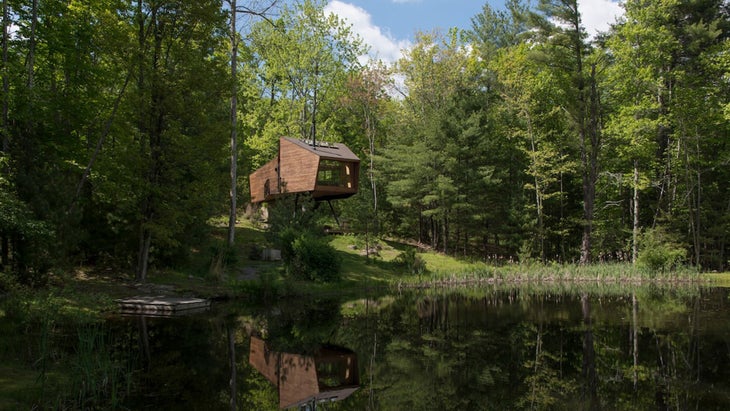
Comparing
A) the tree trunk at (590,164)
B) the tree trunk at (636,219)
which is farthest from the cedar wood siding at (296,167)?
the tree trunk at (636,219)

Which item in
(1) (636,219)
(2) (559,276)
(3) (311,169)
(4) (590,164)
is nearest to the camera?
(2) (559,276)


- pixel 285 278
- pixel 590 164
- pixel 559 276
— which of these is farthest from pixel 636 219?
pixel 285 278

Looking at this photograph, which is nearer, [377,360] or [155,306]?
[377,360]

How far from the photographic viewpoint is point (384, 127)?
4069 cm

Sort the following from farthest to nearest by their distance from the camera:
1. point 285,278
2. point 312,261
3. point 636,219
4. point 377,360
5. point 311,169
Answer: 1. point 636,219
2. point 311,169
3. point 312,261
4. point 285,278
5. point 377,360

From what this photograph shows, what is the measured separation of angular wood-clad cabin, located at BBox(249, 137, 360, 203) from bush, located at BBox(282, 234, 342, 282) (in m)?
6.15

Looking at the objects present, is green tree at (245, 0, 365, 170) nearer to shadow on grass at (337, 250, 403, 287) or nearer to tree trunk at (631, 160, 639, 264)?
shadow on grass at (337, 250, 403, 287)

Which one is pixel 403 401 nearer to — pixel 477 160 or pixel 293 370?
pixel 293 370

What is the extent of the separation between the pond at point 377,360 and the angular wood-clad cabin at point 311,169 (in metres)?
12.2

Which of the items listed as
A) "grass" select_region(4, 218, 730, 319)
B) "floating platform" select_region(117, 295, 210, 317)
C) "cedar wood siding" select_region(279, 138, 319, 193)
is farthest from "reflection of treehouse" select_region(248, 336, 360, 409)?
"cedar wood siding" select_region(279, 138, 319, 193)

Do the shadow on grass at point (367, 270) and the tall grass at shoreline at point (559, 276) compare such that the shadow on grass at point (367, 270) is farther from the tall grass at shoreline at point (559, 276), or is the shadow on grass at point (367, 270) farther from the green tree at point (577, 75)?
the green tree at point (577, 75)

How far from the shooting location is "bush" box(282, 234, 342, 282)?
19.0 m

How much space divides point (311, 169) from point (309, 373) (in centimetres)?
1807

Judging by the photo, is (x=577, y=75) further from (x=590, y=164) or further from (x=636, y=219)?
(x=636, y=219)
